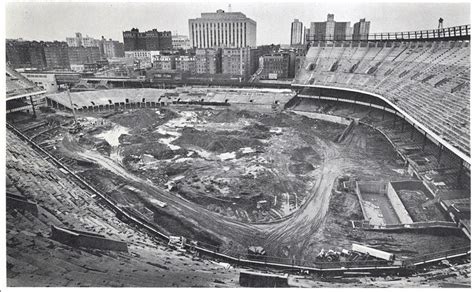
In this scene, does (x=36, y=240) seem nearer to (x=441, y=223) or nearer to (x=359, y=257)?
(x=359, y=257)

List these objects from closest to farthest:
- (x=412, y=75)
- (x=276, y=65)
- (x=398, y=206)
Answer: (x=398, y=206)
(x=412, y=75)
(x=276, y=65)

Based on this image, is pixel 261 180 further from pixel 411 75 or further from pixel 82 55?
pixel 82 55

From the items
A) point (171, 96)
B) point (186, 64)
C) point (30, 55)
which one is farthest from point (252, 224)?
point (30, 55)

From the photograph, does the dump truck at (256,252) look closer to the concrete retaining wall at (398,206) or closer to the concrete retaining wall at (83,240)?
the concrete retaining wall at (83,240)

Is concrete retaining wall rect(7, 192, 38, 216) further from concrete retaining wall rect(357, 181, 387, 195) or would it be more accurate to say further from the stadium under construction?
concrete retaining wall rect(357, 181, 387, 195)

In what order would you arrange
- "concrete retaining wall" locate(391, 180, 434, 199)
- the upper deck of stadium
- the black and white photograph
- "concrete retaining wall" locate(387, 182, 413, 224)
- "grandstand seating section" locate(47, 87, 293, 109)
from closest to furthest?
the black and white photograph → "concrete retaining wall" locate(387, 182, 413, 224) → "concrete retaining wall" locate(391, 180, 434, 199) → the upper deck of stadium → "grandstand seating section" locate(47, 87, 293, 109)

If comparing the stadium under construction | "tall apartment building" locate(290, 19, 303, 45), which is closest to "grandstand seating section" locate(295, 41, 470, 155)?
the stadium under construction
